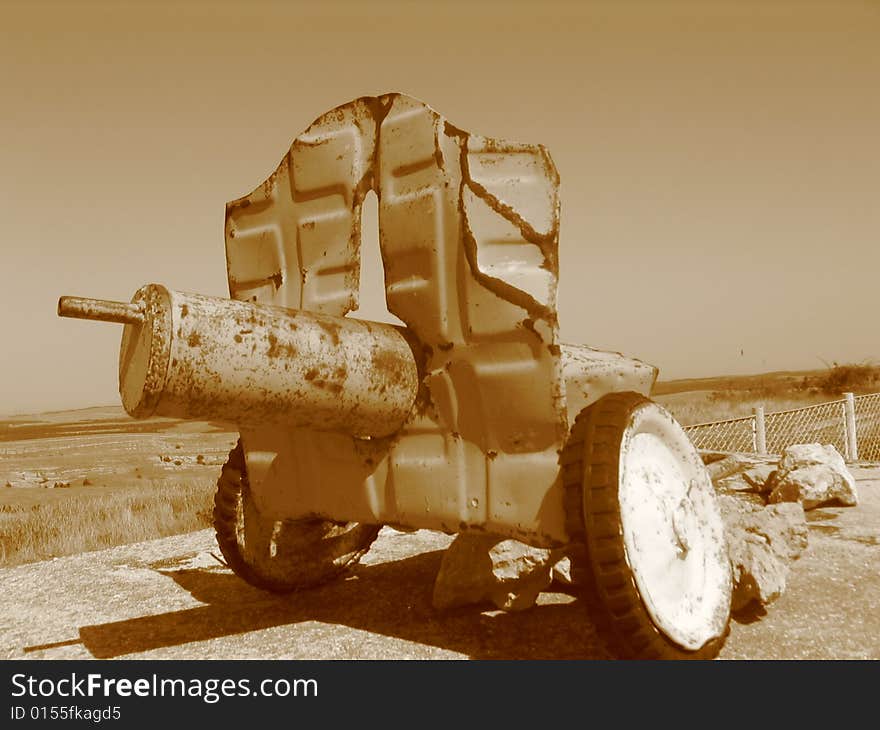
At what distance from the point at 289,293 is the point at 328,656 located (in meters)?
1.67

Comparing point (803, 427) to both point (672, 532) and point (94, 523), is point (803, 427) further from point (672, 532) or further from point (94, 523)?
point (672, 532)

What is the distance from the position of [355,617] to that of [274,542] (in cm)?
64

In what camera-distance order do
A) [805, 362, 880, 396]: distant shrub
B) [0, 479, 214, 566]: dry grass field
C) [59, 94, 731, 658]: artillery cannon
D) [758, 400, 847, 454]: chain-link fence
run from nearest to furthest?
[59, 94, 731, 658]: artillery cannon < [0, 479, 214, 566]: dry grass field < [758, 400, 847, 454]: chain-link fence < [805, 362, 880, 396]: distant shrub

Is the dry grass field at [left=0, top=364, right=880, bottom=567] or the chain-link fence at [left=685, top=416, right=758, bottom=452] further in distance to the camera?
the chain-link fence at [left=685, top=416, right=758, bottom=452]

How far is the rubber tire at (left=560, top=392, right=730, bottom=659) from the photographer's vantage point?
284cm

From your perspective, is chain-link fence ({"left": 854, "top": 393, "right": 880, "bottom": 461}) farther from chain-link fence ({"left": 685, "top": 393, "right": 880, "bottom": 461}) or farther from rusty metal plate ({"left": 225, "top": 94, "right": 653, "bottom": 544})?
rusty metal plate ({"left": 225, "top": 94, "right": 653, "bottom": 544})

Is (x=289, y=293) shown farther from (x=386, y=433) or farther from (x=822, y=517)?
(x=822, y=517)

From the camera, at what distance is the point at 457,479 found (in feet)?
11.2

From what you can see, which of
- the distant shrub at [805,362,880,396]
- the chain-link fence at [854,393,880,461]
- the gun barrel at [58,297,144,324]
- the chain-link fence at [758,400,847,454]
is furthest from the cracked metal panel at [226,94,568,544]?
the distant shrub at [805,362,880,396]

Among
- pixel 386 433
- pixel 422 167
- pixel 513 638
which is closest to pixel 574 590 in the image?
pixel 513 638

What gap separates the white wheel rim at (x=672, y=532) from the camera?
3.02m

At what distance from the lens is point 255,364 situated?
299 centimetres

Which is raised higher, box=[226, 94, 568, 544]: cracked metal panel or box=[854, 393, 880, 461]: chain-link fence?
box=[226, 94, 568, 544]: cracked metal panel

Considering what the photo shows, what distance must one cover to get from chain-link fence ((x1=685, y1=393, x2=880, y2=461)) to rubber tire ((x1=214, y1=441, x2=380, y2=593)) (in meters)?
7.48
